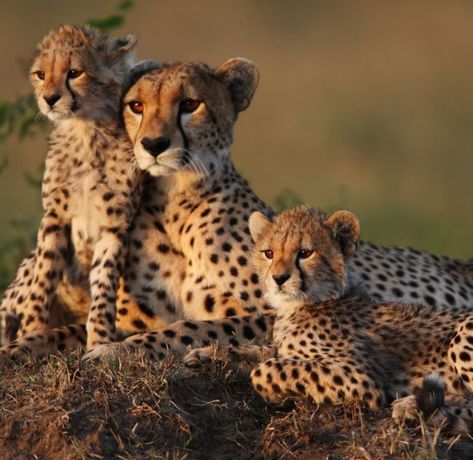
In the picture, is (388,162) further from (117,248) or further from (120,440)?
(120,440)

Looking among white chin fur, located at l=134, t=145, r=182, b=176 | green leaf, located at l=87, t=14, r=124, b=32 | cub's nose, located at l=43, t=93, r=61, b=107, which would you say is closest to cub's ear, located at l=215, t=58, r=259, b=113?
white chin fur, located at l=134, t=145, r=182, b=176

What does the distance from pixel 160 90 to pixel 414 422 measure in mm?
1921

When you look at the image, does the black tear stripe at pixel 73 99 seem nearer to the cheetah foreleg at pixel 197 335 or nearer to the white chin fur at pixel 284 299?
the cheetah foreleg at pixel 197 335

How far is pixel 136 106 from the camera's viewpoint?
19.4 ft

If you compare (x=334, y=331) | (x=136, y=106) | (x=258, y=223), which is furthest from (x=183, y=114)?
(x=334, y=331)

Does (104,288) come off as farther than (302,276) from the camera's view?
Yes

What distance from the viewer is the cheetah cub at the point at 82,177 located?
5.82 meters

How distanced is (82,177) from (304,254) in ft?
4.02

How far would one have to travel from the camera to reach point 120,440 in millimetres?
4422

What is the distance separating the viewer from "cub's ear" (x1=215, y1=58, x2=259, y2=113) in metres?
6.14

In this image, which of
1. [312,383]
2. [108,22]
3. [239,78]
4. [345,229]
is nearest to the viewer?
[312,383]

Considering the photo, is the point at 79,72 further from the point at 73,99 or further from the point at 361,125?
the point at 361,125

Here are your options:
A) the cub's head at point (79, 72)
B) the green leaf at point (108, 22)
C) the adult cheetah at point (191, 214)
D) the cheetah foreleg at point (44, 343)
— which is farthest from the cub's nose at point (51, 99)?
the green leaf at point (108, 22)

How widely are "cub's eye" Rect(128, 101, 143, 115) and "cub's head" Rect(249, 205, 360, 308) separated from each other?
0.83m
